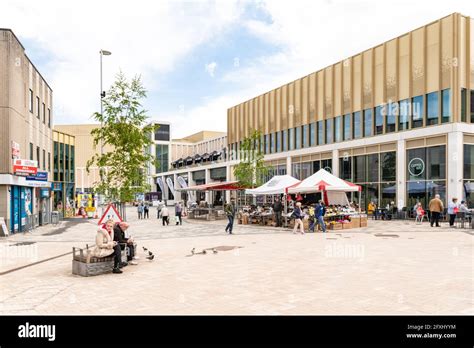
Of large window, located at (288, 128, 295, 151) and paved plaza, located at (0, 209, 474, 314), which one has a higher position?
large window, located at (288, 128, 295, 151)

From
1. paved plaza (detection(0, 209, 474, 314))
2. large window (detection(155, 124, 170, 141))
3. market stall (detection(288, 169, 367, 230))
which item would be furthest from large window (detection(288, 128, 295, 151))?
large window (detection(155, 124, 170, 141))

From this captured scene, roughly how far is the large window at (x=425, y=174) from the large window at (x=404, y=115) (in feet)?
6.83

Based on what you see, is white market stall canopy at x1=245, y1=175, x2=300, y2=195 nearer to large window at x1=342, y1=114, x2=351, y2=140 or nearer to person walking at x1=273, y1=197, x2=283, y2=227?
person walking at x1=273, y1=197, x2=283, y2=227

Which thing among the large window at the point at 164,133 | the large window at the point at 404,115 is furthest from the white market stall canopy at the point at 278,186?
the large window at the point at 164,133

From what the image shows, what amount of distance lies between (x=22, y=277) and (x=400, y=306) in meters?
8.57

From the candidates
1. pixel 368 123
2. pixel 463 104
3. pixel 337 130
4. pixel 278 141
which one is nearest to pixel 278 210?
pixel 463 104

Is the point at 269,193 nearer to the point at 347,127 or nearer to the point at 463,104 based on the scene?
the point at 463,104

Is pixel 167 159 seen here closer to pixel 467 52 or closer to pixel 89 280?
pixel 467 52

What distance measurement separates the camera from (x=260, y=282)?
850 cm

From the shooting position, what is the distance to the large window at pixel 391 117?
31656 millimetres

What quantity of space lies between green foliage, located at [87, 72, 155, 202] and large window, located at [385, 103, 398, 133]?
→ 24.3 metres

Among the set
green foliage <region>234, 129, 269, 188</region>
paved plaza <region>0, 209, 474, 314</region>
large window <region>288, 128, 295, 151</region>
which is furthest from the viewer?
large window <region>288, 128, 295, 151</region>

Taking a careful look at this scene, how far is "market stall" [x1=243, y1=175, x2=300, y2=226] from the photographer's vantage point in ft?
78.8
